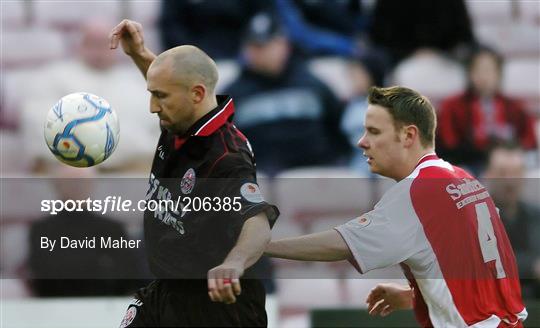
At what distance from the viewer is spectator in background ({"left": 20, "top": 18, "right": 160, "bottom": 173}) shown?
26.9 ft

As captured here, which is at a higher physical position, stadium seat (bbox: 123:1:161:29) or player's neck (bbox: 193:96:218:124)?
stadium seat (bbox: 123:1:161:29)

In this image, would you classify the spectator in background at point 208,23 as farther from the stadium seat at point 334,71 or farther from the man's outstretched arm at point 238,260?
the man's outstretched arm at point 238,260

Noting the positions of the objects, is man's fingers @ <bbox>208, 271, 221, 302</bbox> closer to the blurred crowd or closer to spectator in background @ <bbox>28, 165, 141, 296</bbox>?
spectator in background @ <bbox>28, 165, 141, 296</bbox>

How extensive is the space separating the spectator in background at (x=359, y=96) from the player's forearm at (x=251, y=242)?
12.4 feet

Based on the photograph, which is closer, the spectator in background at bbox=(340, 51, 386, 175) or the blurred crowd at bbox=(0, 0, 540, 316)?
the blurred crowd at bbox=(0, 0, 540, 316)

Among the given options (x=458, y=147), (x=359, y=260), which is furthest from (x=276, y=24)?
(x=359, y=260)

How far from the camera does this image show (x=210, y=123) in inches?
195

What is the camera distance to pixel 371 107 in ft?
16.6

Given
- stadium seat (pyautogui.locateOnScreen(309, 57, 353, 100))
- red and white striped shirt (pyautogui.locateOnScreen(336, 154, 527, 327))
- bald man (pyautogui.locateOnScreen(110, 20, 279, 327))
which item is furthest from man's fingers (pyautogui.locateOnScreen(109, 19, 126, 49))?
stadium seat (pyautogui.locateOnScreen(309, 57, 353, 100))

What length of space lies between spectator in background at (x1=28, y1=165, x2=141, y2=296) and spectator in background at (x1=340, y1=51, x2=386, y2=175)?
2.07 meters

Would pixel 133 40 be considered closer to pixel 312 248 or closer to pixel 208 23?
pixel 312 248

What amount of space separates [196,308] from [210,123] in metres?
0.87

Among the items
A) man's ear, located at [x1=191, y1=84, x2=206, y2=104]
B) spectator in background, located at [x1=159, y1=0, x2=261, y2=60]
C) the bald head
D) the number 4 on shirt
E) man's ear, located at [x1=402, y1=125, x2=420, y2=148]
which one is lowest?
the number 4 on shirt

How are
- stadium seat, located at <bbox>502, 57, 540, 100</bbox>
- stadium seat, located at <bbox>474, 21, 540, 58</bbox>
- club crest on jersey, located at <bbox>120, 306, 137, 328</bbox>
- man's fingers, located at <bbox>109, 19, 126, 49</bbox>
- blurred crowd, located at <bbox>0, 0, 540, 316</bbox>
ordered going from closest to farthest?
club crest on jersey, located at <bbox>120, 306, 137, 328</bbox>
man's fingers, located at <bbox>109, 19, 126, 49</bbox>
blurred crowd, located at <bbox>0, 0, 540, 316</bbox>
stadium seat, located at <bbox>502, 57, 540, 100</bbox>
stadium seat, located at <bbox>474, 21, 540, 58</bbox>
